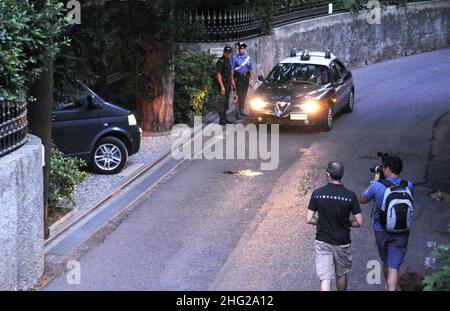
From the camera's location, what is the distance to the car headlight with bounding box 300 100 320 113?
52.9 feet

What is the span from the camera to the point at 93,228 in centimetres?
1038

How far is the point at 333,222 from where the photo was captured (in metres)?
7.24

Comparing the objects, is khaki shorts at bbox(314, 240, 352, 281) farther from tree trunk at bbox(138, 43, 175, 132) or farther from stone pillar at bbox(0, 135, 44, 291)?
tree trunk at bbox(138, 43, 175, 132)

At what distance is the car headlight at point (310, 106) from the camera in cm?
1611

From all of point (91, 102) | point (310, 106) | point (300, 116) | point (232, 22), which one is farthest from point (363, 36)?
point (91, 102)

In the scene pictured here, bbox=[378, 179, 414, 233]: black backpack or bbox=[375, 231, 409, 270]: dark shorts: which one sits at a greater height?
bbox=[378, 179, 414, 233]: black backpack

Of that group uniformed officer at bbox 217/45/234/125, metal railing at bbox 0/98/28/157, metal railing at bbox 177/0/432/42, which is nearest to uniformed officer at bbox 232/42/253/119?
uniformed officer at bbox 217/45/234/125

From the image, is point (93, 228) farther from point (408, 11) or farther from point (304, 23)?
point (408, 11)

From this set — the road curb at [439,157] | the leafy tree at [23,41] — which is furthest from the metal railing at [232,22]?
the leafy tree at [23,41]

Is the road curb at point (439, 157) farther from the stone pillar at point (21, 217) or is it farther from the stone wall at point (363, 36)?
the stone pillar at point (21, 217)

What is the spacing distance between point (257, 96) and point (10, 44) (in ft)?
31.6

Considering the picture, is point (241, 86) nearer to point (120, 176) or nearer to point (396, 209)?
point (120, 176)

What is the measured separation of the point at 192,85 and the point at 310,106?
318 centimetres

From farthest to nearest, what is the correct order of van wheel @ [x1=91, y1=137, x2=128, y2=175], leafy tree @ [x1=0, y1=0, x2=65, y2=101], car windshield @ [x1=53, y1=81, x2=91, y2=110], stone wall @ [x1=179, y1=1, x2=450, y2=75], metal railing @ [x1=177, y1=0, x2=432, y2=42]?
stone wall @ [x1=179, y1=1, x2=450, y2=75], metal railing @ [x1=177, y1=0, x2=432, y2=42], van wheel @ [x1=91, y1=137, x2=128, y2=175], car windshield @ [x1=53, y1=81, x2=91, y2=110], leafy tree @ [x1=0, y1=0, x2=65, y2=101]
